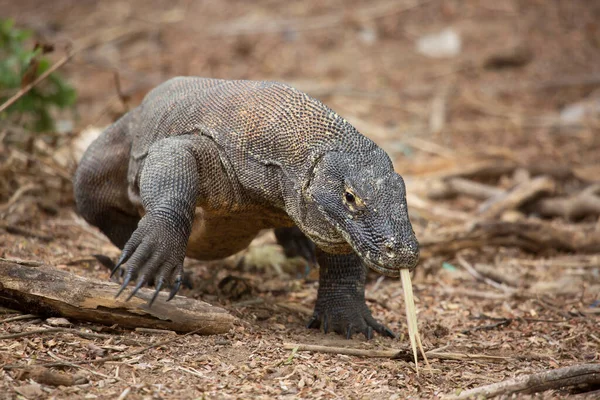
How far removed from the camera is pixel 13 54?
295 inches

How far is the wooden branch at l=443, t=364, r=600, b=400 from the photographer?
132 inches

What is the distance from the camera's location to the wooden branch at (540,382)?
3.36 metres

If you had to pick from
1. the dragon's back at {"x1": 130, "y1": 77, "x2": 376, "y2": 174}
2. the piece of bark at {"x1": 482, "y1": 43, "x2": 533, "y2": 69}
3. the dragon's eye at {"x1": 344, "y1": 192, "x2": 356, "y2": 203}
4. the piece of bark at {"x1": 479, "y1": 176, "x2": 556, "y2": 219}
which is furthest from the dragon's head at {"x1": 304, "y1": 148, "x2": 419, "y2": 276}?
the piece of bark at {"x1": 482, "y1": 43, "x2": 533, "y2": 69}

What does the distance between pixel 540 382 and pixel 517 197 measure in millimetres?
4750

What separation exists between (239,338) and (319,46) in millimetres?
10284

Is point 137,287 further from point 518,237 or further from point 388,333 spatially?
point 518,237

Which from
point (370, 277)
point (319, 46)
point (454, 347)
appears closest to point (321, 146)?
point (454, 347)

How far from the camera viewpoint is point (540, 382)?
346 cm

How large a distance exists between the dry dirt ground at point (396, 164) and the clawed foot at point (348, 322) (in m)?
0.12

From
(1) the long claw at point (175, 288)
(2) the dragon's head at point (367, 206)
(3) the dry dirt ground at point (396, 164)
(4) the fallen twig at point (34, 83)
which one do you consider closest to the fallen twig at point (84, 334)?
(3) the dry dirt ground at point (396, 164)

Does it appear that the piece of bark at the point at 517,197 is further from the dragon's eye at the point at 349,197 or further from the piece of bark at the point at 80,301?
the piece of bark at the point at 80,301

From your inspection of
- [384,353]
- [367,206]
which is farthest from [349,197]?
[384,353]

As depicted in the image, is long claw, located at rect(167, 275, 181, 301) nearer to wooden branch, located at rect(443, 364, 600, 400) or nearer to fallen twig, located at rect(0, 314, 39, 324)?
fallen twig, located at rect(0, 314, 39, 324)

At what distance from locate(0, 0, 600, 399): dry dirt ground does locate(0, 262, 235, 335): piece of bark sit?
8 cm
